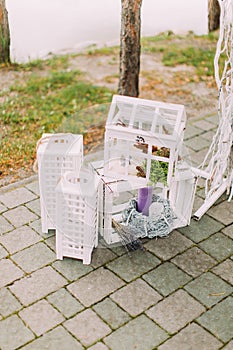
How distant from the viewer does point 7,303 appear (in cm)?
304

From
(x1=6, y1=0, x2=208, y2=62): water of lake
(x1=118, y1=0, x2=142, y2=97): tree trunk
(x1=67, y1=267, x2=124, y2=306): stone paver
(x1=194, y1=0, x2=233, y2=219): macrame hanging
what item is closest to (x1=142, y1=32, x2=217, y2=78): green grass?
(x1=6, y1=0, x2=208, y2=62): water of lake

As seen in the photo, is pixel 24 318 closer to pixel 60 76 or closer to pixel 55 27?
pixel 60 76

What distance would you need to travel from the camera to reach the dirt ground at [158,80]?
524 cm

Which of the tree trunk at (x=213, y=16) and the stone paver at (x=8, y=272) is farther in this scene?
the tree trunk at (x=213, y=16)

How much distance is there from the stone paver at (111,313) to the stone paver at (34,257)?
0.47 metres

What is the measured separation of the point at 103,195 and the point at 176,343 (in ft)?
3.18

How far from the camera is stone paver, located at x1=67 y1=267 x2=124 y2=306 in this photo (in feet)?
10.1

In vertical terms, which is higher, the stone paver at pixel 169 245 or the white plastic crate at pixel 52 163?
the white plastic crate at pixel 52 163

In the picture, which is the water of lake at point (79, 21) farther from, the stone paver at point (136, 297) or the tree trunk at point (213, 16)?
the stone paver at point (136, 297)

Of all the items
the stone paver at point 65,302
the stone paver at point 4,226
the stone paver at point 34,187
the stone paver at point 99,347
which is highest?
the stone paver at point 34,187

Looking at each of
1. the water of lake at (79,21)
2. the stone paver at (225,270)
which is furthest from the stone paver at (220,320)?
the water of lake at (79,21)

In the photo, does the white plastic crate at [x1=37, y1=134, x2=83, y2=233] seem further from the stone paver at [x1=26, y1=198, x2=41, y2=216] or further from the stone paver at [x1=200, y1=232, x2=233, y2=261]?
the stone paver at [x1=200, y1=232, x2=233, y2=261]

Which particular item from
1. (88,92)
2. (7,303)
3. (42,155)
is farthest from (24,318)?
(88,92)

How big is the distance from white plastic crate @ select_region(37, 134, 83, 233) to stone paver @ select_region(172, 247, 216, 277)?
81 cm
